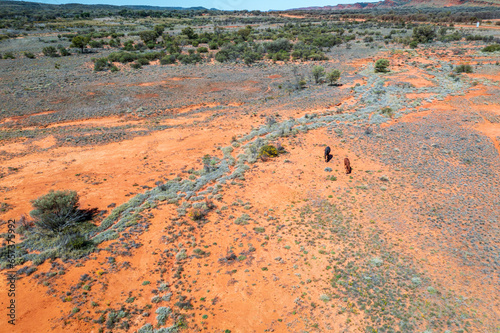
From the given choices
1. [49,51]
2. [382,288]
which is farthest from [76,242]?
[49,51]

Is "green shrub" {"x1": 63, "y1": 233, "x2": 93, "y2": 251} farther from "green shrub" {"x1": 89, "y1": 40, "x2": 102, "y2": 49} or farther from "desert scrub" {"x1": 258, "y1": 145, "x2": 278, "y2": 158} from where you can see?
"green shrub" {"x1": 89, "y1": 40, "x2": 102, "y2": 49}

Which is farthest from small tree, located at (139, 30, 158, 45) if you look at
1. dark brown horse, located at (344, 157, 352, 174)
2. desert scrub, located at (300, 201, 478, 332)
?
desert scrub, located at (300, 201, 478, 332)

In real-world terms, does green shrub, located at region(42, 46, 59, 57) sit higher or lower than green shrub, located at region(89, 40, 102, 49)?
lower

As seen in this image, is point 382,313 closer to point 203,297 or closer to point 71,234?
point 203,297

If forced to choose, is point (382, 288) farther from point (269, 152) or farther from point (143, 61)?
point (143, 61)

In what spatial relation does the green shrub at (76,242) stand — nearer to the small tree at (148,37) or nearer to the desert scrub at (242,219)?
the desert scrub at (242,219)

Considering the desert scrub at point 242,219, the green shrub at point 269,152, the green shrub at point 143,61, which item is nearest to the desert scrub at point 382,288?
the desert scrub at point 242,219

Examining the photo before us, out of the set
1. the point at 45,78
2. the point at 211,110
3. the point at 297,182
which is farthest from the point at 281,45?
the point at 297,182

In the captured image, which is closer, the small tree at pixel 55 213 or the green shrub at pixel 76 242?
the green shrub at pixel 76 242
